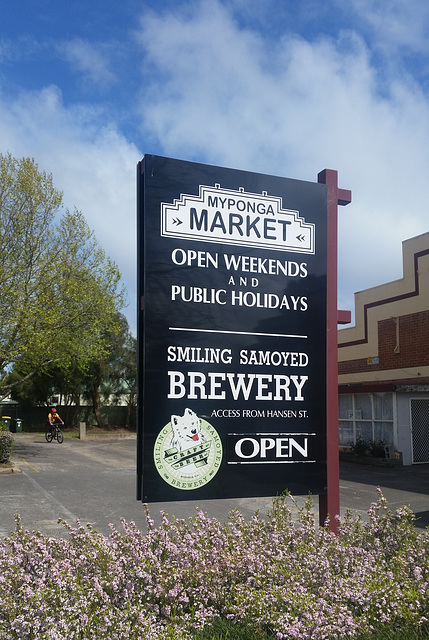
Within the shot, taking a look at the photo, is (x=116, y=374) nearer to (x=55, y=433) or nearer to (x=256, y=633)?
(x=55, y=433)

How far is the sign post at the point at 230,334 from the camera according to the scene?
460cm

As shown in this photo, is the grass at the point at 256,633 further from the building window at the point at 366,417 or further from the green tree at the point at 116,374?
the green tree at the point at 116,374

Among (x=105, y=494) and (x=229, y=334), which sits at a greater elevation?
(x=229, y=334)

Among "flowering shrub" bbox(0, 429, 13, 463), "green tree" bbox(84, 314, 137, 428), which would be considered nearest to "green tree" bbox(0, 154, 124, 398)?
"flowering shrub" bbox(0, 429, 13, 463)

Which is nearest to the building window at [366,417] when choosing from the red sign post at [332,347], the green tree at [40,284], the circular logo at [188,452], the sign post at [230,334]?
the green tree at [40,284]

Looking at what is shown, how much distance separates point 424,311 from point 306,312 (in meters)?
17.5

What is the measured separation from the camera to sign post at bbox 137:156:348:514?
4.60 m

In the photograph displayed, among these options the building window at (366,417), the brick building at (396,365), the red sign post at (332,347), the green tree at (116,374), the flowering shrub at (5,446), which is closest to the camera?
the red sign post at (332,347)

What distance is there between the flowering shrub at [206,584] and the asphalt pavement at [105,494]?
293cm

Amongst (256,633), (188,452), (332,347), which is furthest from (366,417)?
(256,633)

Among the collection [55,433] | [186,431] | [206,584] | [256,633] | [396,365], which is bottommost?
[55,433]

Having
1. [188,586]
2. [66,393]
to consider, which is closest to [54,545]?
[188,586]

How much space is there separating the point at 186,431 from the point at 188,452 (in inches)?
6.1

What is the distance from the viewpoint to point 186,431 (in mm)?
4625
